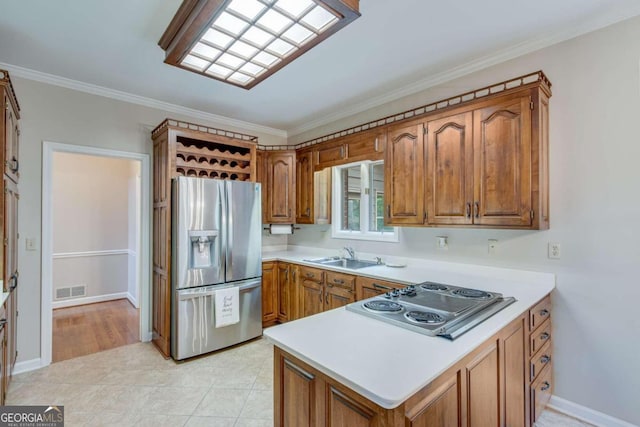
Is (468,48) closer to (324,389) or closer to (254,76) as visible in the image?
(254,76)

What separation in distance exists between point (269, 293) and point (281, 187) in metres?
1.36

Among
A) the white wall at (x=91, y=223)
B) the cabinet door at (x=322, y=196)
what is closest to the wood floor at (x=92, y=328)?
the white wall at (x=91, y=223)

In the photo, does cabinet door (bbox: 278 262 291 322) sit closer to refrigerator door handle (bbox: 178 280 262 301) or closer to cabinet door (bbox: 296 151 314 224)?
refrigerator door handle (bbox: 178 280 262 301)

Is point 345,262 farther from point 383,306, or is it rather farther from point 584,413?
point 584,413

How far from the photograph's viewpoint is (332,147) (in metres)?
3.43

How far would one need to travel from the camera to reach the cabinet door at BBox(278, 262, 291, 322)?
3607 millimetres

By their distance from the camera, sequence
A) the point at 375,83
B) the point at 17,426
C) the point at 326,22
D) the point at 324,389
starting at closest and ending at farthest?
the point at 324,389 < the point at 326,22 < the point at 17,426 < the point at 375,83

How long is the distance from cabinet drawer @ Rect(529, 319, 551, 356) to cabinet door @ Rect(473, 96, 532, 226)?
709 mm

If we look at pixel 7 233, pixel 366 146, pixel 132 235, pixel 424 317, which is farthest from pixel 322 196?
pixel 132 235

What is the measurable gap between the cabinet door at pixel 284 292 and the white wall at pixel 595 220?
2.32 metres

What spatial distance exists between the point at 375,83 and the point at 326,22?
139cm

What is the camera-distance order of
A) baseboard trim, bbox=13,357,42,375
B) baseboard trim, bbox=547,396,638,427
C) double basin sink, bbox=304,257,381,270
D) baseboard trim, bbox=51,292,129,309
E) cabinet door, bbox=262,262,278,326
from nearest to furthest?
baseboard trim, bbox=547,396,638,427
baseboard trim, bbox=13,357,42,375
double basin sink, bbox=304,257,381,270
cabinet door, bbox=262,262,278,326
baseboard trim, bbox=51,292,129,309

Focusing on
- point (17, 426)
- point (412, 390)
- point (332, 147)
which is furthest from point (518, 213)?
point (17, 426)

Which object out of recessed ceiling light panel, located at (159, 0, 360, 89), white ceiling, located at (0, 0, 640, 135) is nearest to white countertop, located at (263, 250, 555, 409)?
recessed ceiling light panel, located at (159, 0, 360, 89)
